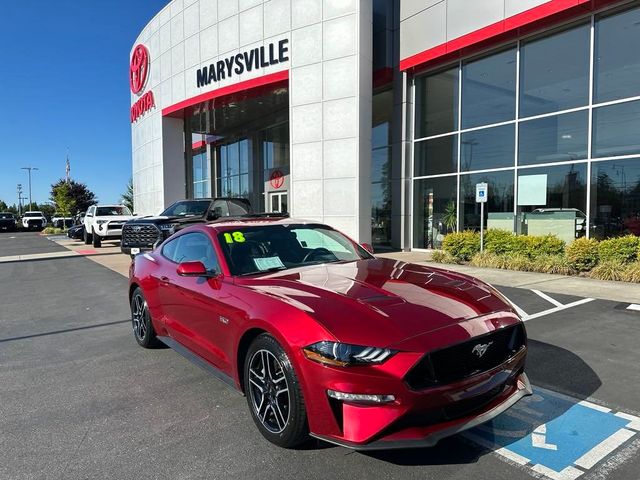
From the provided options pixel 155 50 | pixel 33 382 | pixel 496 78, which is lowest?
pixel 33 382

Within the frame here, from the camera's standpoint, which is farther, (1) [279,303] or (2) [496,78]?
(2) [496,78]

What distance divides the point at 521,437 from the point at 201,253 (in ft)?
9.94

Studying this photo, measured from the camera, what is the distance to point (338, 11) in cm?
1557

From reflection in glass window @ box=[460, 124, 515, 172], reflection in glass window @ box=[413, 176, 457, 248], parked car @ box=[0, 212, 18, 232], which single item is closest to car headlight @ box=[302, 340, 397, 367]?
reflection in glass window @ box=[460, 124, 515, 172]

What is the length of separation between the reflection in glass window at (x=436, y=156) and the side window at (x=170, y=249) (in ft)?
39.4

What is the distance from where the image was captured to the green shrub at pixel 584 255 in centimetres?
1024

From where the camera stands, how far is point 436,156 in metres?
16.1

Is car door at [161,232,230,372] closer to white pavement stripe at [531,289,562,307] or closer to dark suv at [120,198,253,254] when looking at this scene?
white pavement stripe at [531,289,562,307]

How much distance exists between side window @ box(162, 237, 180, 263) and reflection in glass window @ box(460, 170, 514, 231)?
11.0 metres

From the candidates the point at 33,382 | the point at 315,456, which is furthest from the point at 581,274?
the point at 33,382

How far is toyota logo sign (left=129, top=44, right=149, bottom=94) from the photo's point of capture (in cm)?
2610

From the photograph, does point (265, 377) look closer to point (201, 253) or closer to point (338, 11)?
point (201, 253)

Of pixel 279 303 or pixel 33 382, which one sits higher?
pixel 279 303

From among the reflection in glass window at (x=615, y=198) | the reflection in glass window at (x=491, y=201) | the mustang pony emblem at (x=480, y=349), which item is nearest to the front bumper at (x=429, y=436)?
the mustang pony emblem at (x=480, y=349)
